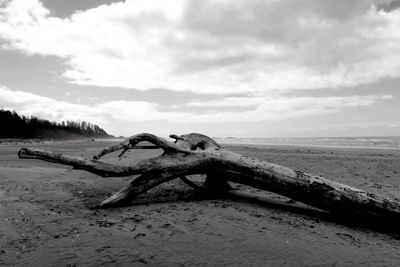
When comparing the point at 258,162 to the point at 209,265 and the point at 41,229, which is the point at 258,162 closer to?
the point at 209,265

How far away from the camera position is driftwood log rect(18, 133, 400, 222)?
4207 mm

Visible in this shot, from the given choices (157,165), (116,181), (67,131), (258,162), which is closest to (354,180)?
(258,162)

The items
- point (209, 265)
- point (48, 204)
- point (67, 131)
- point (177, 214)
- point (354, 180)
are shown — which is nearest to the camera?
point (209, 265)

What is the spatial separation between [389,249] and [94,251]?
10.9 feet

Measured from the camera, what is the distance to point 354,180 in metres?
7.61

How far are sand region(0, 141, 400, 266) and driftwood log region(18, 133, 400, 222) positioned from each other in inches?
10.0

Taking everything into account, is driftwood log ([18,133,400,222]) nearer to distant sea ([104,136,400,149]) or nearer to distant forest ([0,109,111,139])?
distant sea ([104,136,400,149])

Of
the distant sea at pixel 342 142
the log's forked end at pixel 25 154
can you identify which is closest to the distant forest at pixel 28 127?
the distant sea at pixel 342 142

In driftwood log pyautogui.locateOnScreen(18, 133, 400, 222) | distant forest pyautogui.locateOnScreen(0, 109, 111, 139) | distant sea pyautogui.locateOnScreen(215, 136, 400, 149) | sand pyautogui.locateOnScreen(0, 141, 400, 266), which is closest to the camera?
sand pyautogui.locateOnScreen(0, 141, 400, 266)

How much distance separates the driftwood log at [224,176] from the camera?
4207mm

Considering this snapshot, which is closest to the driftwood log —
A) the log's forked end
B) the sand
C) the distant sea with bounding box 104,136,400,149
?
the log's forked end

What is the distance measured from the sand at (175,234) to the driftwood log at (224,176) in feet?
0.83

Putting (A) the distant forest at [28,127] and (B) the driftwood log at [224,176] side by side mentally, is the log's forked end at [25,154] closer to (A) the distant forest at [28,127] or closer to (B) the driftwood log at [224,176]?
(B) the driftwood log at [224,176]

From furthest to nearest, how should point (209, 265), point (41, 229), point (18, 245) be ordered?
point (41, 229) → point (18, 245) → point (209, 265)
